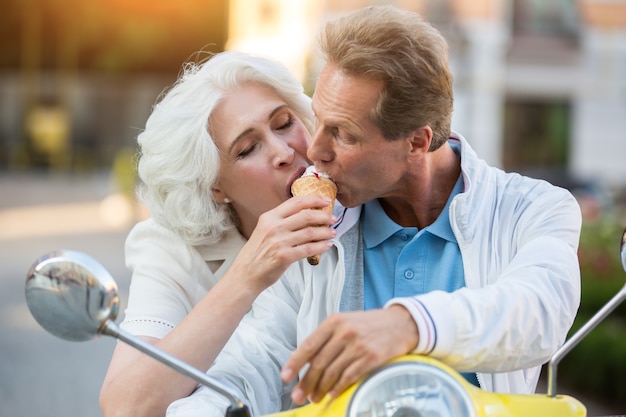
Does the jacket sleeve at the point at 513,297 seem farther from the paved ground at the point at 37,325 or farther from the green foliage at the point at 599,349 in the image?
the green foliage at the point at 599,349

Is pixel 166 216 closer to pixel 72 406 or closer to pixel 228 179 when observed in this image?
pixel 228 179

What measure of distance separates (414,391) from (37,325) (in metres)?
7.39

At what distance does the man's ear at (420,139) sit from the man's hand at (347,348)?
643 mm

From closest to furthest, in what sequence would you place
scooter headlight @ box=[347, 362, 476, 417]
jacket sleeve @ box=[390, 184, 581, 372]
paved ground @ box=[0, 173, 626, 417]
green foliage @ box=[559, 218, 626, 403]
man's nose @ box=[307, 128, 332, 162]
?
scooter headlight @ box=[347, 362, 476, 417], jacket sleeve @ box=[390, 184, 581, 372], man's nose @ box=[307, 128, 332, 162], green foliage @ box=[559, 218, 626, 403], paved ground @ box=[0, 173, 626, 417]

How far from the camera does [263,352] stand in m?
2.03

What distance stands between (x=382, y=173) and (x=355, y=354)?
68 cm

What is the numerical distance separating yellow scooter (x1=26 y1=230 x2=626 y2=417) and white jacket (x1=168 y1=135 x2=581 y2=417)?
0.08 m

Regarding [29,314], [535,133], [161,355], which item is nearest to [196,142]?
[161,355]

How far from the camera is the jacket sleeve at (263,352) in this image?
195cm

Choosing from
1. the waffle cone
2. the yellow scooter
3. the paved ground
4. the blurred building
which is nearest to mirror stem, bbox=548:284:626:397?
the yellow scooter

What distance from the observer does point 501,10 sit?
24594 mm

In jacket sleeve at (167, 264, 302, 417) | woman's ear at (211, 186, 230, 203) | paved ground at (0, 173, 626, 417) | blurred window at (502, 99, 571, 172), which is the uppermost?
woman's ear at (211, 186, 230, 203)

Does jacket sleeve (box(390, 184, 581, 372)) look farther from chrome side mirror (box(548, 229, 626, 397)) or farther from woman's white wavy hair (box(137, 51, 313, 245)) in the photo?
woman's white wavy hair (box(137, 51, 313, 245))

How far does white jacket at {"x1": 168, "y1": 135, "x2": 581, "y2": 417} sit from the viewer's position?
56.6 inches
